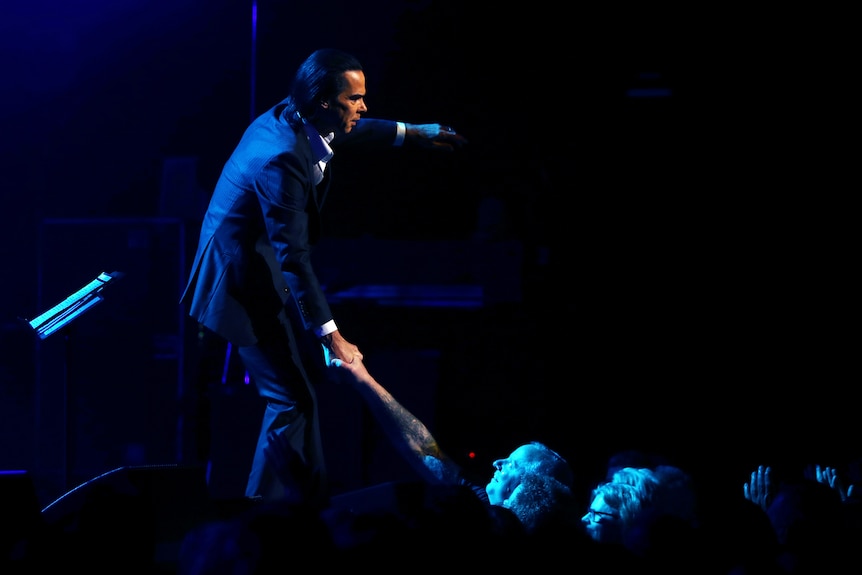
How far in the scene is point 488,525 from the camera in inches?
66.0

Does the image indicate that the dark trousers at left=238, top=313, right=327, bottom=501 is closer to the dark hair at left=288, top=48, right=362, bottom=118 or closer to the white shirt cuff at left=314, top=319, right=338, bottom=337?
the white shirt cuff at left=314, top=319, right=338, bottom=337

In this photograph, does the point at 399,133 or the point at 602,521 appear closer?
the point at 602,521

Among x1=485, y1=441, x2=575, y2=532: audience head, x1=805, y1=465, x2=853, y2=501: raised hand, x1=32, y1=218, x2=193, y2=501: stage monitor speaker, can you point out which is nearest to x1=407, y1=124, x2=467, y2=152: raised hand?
x1=32, y1=218, x2=193, y2=501: stage monitor speaker

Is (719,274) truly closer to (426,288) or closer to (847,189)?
(847,189)

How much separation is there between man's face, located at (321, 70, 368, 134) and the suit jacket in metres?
0.12

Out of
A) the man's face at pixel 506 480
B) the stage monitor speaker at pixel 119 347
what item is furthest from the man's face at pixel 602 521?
the stage monitor speaker at pixel 119 347

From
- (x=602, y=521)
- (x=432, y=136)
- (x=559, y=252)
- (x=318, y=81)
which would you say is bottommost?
(x=602, y=521)

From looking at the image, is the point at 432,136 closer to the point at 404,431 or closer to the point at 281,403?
the point at 404,431

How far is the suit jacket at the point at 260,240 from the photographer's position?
3.27 metres

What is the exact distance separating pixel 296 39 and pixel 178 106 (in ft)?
2.62

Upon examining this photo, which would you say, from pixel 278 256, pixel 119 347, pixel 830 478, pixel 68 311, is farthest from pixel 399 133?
pixel 830 478

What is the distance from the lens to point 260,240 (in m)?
3.45

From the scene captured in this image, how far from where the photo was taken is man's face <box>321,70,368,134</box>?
345 cm

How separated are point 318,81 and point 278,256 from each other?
0.65m
